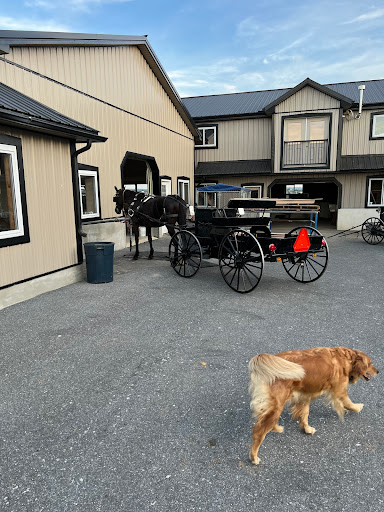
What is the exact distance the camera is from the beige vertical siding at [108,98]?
8.52 metres

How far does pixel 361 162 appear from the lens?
17547 mm

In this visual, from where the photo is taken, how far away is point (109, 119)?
37.6 ft

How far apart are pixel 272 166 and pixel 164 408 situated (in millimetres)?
17236

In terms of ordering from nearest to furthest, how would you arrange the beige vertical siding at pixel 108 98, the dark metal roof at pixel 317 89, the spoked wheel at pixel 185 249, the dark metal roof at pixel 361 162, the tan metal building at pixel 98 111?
the tan metal building at pixel 98 111 < the spoked wheel at pixel 185 249 < the beige vertical siding at pixel 108 98 < the dark metal roof at pixel 317 89 < the dark metal roof at pixel 361 162

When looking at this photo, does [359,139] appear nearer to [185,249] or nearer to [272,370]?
[185,249]

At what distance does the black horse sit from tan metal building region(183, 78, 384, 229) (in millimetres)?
9603

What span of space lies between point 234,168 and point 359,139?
6.46 metres

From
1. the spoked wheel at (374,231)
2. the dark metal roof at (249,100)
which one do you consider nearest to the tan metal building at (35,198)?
the spoked wheel at (374,231)

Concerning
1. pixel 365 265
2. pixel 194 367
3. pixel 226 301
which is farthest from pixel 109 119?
pixel 194 367

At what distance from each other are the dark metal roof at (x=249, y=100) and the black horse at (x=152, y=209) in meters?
11.6

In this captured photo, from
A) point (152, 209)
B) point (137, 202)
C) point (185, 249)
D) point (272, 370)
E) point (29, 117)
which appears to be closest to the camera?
point (272, 370)

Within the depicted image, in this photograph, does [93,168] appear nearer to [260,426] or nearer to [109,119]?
[109,119]

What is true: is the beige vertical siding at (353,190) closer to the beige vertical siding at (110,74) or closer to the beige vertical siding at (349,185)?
the beige vertical siding at (349,185)

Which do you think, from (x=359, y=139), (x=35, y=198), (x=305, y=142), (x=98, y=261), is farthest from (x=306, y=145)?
(x=35, y=198)
